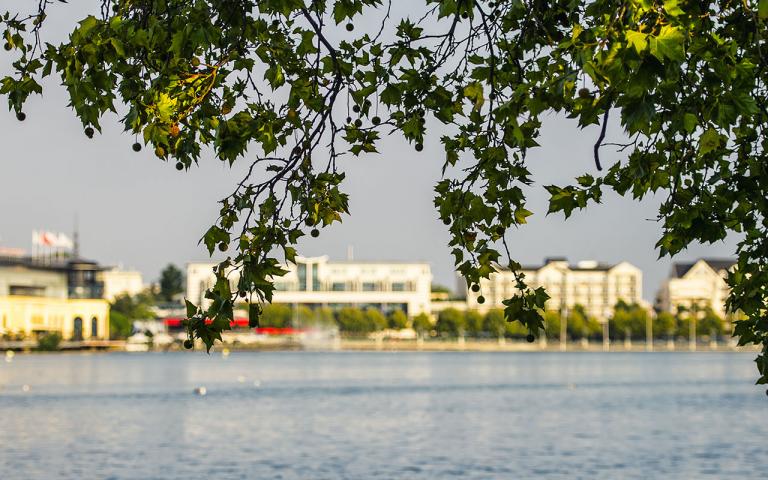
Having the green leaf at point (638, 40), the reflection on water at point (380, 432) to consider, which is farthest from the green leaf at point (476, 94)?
the reflection on water at point (380, 432)

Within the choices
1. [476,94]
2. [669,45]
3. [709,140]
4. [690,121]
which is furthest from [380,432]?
[669,45]

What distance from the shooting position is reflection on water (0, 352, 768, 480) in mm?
41750

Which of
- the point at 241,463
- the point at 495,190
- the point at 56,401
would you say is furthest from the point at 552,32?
the point at 56,401

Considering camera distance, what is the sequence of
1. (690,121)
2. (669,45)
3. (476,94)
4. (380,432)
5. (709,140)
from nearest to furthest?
(669,45)
(690,121)
(709,140)
(476,94)
(380,432)

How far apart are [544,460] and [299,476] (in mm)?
9047

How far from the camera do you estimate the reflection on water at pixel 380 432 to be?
1644 inches

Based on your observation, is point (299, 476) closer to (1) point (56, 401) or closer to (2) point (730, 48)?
(2) point (730, 48)

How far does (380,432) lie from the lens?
5619 centimetres

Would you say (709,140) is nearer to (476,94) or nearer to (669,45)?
(669,45)

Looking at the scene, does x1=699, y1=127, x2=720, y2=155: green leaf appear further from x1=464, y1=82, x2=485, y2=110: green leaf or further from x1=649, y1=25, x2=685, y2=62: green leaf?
x1=464, y1=82, x2=485, y2=110: green leaf

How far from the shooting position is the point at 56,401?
A: 7919 cm

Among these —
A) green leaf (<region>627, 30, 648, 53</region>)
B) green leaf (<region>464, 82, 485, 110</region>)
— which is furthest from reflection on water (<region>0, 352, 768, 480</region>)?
green leaf (<region>627, 30, 648, 53</region>)

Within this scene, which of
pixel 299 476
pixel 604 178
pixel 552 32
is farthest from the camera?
pixel 299 476

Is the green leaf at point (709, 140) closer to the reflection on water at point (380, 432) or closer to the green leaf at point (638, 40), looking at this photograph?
the green leaf at point (638, 40)
